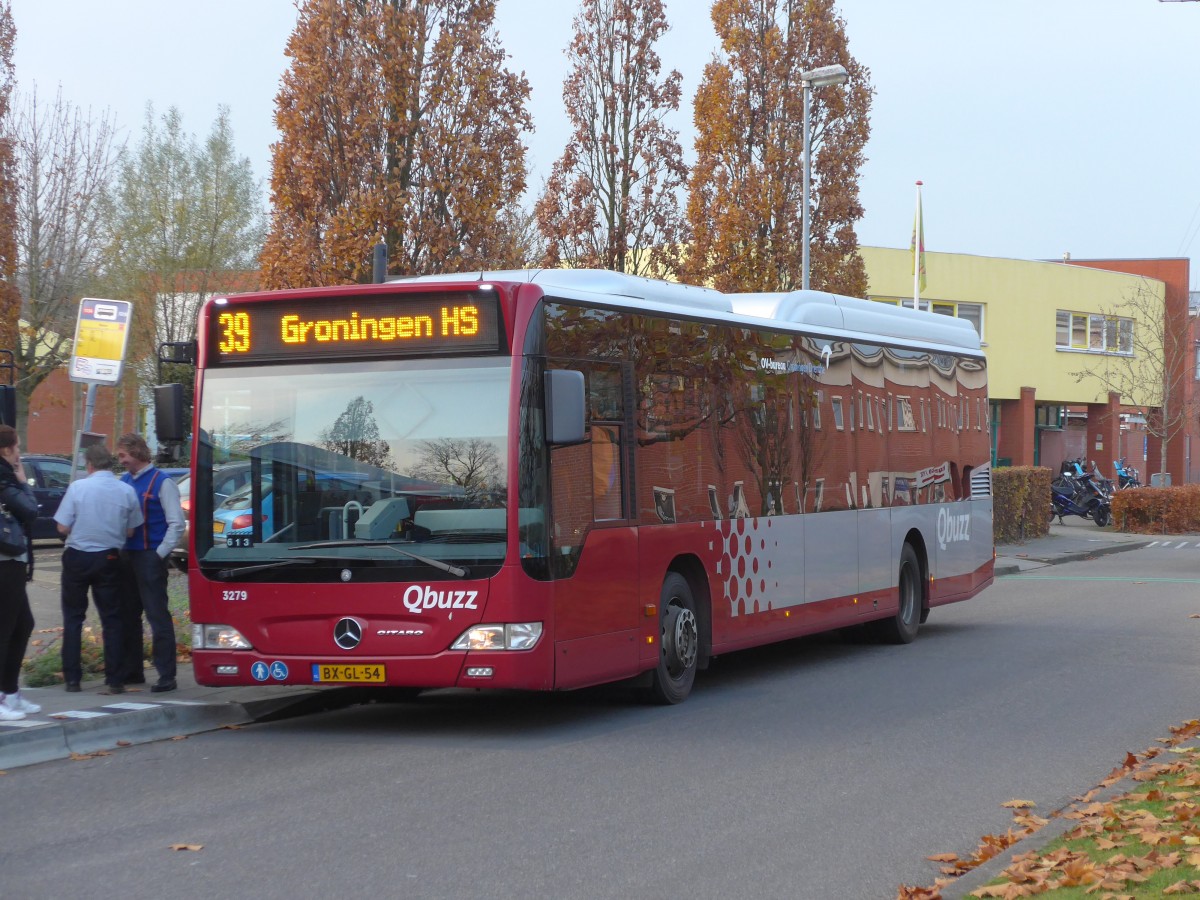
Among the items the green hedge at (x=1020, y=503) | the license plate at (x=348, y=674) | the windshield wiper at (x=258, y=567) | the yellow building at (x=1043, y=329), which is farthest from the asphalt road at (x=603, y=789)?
the yellow building at (x=1043, y=329)

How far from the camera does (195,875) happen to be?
6.50m

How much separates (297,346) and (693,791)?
3.97 metres

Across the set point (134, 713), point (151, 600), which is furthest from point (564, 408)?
point (151, 600)

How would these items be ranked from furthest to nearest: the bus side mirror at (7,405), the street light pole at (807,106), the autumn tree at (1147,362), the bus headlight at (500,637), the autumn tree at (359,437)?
the autumn tree at (1147,362) < the street light pole at (807,106) < the bus side mirror at (7,405) < the autumn tree at (359,437) < the bus headlight at (500,637)

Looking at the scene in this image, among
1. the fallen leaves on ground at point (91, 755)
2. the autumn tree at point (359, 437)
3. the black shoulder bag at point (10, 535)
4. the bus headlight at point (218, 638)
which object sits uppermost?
the autumn tree at point (359, 437)

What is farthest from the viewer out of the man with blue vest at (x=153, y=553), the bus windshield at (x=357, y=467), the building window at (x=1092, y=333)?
the building window at (x=1092, y=333)

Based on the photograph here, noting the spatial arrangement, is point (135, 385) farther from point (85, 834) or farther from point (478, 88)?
point (85, 834)

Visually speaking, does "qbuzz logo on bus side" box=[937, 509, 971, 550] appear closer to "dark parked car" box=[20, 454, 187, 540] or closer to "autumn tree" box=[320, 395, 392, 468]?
"autumn tree" box=[320, 395, 392, 468]

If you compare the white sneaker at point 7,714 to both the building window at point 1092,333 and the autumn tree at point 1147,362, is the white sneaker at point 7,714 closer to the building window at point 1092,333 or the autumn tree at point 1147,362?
the autumn tree at point 1147,362

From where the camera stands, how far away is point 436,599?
9.80 m

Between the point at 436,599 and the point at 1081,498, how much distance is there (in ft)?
112

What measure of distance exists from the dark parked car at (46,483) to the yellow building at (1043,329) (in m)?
24.8

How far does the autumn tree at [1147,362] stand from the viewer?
49.9 meters

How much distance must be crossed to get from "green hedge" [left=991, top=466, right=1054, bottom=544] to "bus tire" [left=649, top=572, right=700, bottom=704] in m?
21.6
